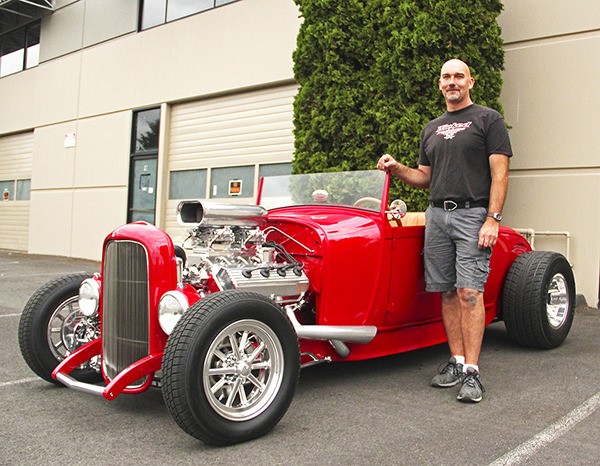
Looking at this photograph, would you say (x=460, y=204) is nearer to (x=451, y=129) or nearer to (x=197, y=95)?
(x=451, y=129)

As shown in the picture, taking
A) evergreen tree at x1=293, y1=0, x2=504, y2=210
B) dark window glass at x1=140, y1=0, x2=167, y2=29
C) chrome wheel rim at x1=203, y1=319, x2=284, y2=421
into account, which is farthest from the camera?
dark window glass at x1=140, y1=0, x2=167, y2=29

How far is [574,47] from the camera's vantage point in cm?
713

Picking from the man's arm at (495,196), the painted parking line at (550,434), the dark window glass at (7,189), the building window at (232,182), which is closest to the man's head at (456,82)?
the man's arm at (495,196)

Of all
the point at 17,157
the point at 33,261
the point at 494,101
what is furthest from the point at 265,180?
the point at 17,157

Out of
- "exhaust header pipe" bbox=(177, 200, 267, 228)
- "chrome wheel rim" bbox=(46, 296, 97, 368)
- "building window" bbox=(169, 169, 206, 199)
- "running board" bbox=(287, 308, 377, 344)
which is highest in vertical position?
"building window" bbox=(169, 169, 206, 199)

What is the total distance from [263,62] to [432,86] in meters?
3.98

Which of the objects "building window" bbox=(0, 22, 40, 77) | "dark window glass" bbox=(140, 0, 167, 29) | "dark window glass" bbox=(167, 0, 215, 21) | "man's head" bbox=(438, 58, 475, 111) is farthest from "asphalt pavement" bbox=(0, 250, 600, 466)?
"building window" bbox=(0, 22, 40, 77)

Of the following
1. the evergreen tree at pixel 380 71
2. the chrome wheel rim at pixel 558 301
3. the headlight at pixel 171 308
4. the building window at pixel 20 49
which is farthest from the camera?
the building window at pixel 20 49

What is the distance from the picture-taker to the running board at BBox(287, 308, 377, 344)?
11.2 feet

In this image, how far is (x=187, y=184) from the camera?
11570mm

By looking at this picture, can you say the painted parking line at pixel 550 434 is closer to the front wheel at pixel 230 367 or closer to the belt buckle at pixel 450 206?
the front wheel at pixel 230 367

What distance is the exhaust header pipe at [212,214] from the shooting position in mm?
3412

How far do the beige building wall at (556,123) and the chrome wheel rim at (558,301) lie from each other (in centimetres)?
228

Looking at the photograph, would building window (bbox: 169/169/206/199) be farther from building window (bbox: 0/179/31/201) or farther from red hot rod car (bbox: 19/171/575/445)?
red hot rod car (bbox: 19/171/575/445)
